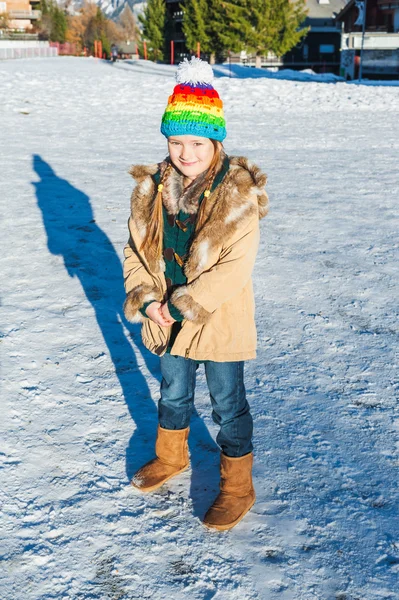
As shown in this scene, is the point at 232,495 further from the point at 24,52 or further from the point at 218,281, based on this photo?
the point at 24,52

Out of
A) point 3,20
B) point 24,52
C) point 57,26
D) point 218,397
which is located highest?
point 57,26

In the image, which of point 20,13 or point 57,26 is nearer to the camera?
point 20,13

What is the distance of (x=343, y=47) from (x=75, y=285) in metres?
35.7

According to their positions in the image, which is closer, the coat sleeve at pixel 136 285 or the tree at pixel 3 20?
the coat sleeve at pixel 136 285

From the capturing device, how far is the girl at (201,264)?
2.33 meters

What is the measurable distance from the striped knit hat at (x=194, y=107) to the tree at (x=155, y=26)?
5659 cm

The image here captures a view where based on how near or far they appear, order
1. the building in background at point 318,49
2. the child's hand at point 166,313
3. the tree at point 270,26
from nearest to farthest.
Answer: the child's hand at point 166,313, the tree at point 270,26, the building in background at point 318,49

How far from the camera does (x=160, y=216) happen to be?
2.45m

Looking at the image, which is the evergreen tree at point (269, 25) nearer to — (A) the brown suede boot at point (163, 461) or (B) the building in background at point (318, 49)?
(B) the building in background at point (318, 49)

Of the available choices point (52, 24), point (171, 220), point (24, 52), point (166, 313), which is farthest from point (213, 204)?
point (52, 24)

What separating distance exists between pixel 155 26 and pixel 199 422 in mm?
57041

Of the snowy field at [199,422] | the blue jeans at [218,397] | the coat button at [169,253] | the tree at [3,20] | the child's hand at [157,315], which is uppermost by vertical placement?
the tree at [3,20]

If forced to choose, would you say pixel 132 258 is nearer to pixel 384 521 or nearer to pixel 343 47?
pixel 384 521

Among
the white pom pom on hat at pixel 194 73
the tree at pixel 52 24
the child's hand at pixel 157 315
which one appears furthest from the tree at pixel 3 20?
the child's hand at pixel 157 315
